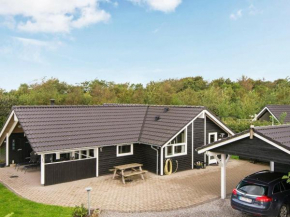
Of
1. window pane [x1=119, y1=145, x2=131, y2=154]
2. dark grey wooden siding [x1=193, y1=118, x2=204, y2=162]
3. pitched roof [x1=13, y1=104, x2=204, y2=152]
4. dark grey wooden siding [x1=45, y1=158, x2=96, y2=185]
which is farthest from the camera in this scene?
dark grey wooden siding [x1=193, y1=118, x2=204, y2=162]

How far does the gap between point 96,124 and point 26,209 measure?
6.94 metres

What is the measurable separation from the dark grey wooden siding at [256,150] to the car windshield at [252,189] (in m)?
1.11

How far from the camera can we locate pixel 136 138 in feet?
52.9

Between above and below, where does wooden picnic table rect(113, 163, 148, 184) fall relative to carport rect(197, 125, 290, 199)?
below

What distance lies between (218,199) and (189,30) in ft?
69.3

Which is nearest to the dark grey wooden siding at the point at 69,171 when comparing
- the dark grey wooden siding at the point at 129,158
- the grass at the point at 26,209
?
the dark grey wooden siding at the point at 129,158

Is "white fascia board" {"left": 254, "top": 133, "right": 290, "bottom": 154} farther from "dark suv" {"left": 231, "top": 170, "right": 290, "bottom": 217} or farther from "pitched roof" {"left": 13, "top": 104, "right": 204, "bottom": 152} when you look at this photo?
"pitched roof" {"left": 13, "top": 104, "right": 204, "bottom": 152}

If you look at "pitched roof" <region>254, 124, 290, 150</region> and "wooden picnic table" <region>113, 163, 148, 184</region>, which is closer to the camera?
"pitched roof" <region>254, 124, 290, 150</region>

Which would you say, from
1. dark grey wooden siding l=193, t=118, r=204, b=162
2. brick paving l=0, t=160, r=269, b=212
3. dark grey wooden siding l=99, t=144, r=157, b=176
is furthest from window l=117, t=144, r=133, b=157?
dark grey wooden siding l=193, t=118, r=204, b=162

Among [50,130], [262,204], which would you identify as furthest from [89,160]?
[262,204]

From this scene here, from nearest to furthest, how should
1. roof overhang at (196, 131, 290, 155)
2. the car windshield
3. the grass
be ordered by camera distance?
the car windshield < roof overhang at (196, 131, 290, 155) < the grass

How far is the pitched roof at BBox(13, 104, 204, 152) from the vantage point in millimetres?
13648

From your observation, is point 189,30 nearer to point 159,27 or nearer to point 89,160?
point 159,27

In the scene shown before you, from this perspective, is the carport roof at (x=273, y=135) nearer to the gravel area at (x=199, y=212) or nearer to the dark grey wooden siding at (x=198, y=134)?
the gravel area at (x=199, y=212)
